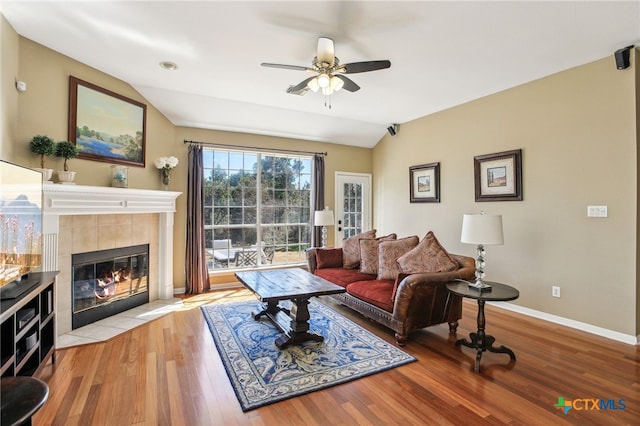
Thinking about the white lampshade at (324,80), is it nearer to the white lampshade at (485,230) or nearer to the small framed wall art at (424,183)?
the white lampshade at (485,230)

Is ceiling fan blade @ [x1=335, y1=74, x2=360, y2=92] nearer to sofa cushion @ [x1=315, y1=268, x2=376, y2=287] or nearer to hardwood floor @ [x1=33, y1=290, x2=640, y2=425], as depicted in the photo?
sofa cushion @ [x1=315, y1=268, x2=376, y2=287]

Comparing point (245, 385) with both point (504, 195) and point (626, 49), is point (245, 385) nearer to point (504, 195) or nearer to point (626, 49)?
point (504, 195)

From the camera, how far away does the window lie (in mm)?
5059

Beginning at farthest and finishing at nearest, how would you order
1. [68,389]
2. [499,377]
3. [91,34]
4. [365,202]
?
[365,202] < [91,34] < [499,377] < [68,389]

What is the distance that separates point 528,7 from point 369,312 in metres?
2.99

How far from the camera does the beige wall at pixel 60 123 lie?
2748mm

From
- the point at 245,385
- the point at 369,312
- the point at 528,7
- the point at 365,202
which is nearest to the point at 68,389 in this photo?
the point at 245,385

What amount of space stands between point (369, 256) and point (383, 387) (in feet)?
6.36

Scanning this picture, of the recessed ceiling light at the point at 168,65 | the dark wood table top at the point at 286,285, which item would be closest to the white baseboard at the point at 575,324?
the dark wood table top at the point at 286,285

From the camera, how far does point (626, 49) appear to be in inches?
115

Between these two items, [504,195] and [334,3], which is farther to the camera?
[504,195]

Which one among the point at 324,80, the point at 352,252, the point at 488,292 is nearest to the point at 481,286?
the point at 488,292

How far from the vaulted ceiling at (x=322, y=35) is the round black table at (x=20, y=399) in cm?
251

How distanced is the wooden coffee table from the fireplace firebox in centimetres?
159
